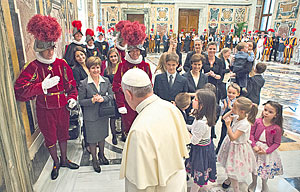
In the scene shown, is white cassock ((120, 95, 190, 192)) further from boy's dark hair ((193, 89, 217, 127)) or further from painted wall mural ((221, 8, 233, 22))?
painted wall mural ((221, 8, 233, 22))

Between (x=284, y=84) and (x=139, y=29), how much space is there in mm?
7418

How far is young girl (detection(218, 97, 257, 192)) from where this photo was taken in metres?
2.45

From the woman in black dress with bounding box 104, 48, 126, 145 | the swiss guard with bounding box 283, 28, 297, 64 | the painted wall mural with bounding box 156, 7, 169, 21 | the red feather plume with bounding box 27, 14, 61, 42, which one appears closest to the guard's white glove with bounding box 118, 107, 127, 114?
the woman in black dress with bounding box 104, 48, 126, 145

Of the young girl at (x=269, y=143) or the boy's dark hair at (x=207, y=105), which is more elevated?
the boy's dark hair at (x=207, y=105)

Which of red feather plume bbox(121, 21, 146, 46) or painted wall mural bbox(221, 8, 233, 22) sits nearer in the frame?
red feather plume bbox(121, 21, 146, 46)

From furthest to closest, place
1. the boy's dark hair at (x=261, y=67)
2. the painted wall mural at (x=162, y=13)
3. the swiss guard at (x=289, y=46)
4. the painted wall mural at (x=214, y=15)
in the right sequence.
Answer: the painted wall mural at (x=214, y=15)
the painted wall mural at (x=162, y=13)
the swiss guard at (x=289, y=46)
the boy's dark hair at (x=261, y=67)

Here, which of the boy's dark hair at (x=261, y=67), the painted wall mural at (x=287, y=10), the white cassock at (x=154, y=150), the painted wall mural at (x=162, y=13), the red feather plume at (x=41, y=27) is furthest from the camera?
the painted wall mural at (x=162, y=13)

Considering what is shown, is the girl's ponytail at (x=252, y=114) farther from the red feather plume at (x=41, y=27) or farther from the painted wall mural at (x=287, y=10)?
the painted wall mural at (x=287, y=10)

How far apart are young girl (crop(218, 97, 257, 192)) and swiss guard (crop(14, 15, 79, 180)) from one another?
2043mm

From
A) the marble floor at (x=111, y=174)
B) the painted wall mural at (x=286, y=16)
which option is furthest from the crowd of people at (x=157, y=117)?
the painted wall mural at (x=286, y=16)

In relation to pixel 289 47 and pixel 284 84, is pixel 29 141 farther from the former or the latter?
pixel 289 47

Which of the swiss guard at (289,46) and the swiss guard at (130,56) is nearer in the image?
the swiss guard at (130,56)

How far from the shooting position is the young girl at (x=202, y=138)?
2367 mm

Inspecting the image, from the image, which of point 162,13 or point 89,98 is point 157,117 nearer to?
point 89,98
